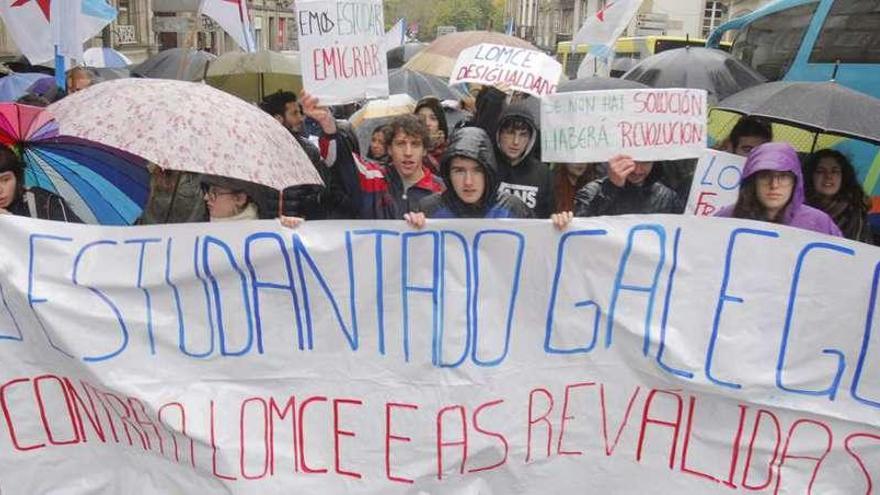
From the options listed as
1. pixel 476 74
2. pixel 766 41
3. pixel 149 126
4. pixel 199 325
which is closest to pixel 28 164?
pixel 149 126

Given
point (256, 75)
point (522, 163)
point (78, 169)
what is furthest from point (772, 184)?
point (256, 75)

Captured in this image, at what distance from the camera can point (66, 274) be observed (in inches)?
101

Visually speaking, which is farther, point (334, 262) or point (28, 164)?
point (28, 164)

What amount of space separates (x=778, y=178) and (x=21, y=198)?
8.66ft

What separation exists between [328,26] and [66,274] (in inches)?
59.6

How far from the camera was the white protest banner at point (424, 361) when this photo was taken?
2551 mm

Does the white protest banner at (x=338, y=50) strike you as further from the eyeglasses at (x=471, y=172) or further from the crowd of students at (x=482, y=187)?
the eyeglasses at (x=471, y=172)

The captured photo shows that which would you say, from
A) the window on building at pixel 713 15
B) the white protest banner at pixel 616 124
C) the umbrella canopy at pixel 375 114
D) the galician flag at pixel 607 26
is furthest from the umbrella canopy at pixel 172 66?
the window on building at pixel 713 15

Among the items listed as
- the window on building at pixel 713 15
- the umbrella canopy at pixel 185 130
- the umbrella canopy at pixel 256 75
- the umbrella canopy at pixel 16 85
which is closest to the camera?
the umbrella canopy at pixel 185 130

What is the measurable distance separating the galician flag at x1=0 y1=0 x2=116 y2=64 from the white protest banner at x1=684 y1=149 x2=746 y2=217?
13.3 ft

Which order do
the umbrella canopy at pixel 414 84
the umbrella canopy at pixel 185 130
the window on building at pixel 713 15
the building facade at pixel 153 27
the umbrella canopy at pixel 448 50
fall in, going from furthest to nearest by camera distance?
the window on building at pixel 713 15
the building facade at pixel 153 27
the umbrella canopy at pixel 414 84
the umbrella canopy at pixel 448 50
the umbrella canopy at pixel 185 130

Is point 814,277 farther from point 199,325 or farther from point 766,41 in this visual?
point 766,41

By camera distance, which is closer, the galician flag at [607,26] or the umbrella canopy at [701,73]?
the galician flag at [607,26]

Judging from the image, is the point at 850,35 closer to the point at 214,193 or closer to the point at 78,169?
the point at 214,193
